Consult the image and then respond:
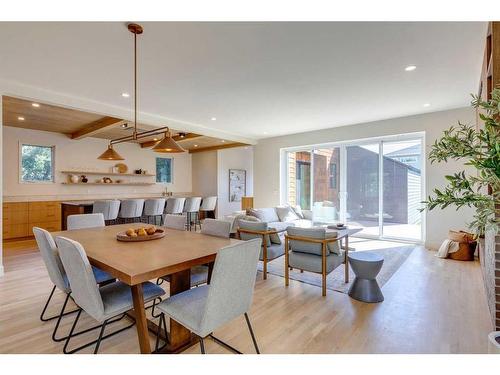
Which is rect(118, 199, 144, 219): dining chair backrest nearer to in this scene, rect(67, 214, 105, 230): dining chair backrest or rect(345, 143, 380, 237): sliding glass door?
rect(67, 214, 105, 230): dining chair backrest

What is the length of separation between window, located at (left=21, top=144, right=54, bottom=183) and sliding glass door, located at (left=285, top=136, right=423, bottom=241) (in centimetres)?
634

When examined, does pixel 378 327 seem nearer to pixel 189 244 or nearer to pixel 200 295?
pixel 200 295

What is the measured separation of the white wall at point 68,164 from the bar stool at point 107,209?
6.83 feet

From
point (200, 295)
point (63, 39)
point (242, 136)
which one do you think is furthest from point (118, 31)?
point (242, 136)

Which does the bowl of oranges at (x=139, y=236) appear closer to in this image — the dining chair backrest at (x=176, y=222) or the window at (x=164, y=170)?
the dining chair backrest at (x=176, y=222)

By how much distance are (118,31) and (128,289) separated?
7.58 ft

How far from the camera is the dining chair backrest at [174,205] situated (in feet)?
21.2

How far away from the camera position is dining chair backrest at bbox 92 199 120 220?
510cm

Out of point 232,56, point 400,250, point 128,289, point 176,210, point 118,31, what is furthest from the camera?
point 176,210

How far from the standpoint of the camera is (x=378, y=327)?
90.0 inches

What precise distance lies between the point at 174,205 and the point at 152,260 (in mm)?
4889

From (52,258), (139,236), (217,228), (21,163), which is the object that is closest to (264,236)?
(217,228)

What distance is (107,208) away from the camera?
17.2 feet
